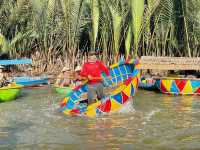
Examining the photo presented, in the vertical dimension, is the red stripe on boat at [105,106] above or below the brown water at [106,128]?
above

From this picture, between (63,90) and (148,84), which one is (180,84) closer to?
(148,84)

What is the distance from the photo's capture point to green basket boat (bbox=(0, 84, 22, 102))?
15.5m

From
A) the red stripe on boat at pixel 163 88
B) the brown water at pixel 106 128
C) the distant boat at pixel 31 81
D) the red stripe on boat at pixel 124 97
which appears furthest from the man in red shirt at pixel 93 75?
the distant boat at pixel 31 81

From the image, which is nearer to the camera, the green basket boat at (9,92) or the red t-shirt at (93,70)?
the red t-shirt at (93,70)

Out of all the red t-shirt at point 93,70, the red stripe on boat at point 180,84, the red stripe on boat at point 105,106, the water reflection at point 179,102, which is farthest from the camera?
the red stripe on boat at point 180,84

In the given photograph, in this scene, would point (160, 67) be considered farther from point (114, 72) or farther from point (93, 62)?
point (93, 62)

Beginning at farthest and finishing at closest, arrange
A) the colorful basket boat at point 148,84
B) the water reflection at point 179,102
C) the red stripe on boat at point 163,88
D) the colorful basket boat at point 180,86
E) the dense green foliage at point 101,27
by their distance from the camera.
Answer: the dense green foliage at point 101,27
the colorful basket boat at point 148,84
the red stripe on boat at point 163,88
the colorful basket boat at point 180,86
the water reflection at point 179,102

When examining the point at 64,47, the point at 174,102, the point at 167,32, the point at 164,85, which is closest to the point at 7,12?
the point at 64,47

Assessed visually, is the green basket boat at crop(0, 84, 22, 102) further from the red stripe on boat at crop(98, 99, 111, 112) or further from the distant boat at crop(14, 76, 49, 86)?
the red stripe on boat at crop(98, 99, 111, 112)

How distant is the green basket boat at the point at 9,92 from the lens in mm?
15500

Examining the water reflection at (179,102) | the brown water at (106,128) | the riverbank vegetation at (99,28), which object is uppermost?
the riverbank vegetation at (99,28)

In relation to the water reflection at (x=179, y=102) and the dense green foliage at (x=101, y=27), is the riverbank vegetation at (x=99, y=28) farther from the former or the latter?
the water reflection at (x=179, y=102)

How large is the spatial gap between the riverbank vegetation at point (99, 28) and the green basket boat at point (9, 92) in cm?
534

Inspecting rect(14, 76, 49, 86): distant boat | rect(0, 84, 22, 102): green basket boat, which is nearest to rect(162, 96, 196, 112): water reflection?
rect(0, 84, 22, 102): green basket boat
